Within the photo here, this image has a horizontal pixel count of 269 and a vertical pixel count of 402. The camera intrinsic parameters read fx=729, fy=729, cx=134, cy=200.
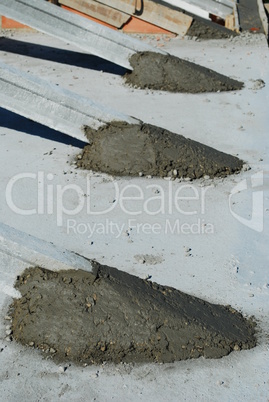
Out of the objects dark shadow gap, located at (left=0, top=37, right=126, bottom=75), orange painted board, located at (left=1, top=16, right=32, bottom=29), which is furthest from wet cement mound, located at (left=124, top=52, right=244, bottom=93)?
orange painted board, located at (left=1, top=16, right=32, bottom=29)

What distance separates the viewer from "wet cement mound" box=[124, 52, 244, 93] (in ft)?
29.3

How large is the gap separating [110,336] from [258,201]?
8.16ft

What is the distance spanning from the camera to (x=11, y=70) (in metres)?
6.95

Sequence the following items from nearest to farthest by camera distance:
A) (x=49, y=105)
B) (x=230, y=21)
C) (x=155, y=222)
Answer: (x=155, y=222)
(x=49, y=105)
(x=230, y=21)

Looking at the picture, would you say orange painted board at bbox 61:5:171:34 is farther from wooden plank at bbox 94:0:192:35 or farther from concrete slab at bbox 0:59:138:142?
concrete slab at bbox 0:59:138:142

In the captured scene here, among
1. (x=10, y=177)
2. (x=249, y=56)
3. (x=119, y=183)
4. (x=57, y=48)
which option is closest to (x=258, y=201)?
(x=119, y=183)

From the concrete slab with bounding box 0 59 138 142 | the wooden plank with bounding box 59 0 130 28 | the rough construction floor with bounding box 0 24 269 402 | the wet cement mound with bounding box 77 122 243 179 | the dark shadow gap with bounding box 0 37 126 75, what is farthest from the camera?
the wooden plank with bounding box 59 0 130 28

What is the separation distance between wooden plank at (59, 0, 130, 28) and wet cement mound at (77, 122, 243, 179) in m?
4.65

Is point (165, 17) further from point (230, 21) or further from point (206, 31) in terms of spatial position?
point (230, 21)

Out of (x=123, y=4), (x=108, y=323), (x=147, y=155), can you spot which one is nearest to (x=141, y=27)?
(x=123, y=4)

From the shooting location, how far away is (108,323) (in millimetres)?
4371

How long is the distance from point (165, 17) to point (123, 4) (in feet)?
2.18

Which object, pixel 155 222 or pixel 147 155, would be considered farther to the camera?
pixel 147 155

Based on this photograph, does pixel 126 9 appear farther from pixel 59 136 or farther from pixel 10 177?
pixel 10 177
